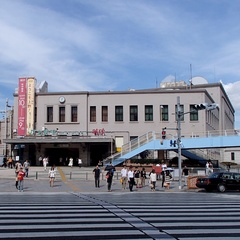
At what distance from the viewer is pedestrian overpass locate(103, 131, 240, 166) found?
44188mm

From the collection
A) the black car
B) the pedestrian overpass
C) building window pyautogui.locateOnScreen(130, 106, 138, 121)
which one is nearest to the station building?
building window pyautogui.locateOnScreen(130, 106, 138, 121)

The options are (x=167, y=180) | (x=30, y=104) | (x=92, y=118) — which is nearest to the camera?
(x=167, y=180)

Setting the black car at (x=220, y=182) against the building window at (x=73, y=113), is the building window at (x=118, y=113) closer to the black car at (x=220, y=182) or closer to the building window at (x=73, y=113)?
the building window at (x=73, y=113)

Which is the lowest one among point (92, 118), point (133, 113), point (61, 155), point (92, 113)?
point (61, 155)

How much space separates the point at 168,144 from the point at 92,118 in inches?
601

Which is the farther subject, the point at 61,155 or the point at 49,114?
the point at 49,114

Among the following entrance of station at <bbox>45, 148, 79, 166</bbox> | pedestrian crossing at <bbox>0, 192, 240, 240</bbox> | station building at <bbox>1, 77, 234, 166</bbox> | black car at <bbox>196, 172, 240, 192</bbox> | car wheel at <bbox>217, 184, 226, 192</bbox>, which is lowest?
→ pedestrian crossing at <bbox>0, 192, 240, 240</bbox>

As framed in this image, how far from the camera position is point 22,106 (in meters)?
56.9

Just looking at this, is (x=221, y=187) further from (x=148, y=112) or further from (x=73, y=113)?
(x=73, y=113)

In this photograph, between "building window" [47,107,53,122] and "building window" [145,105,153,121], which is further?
"building window" [47,107,53,122]

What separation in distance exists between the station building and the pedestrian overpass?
704 cm

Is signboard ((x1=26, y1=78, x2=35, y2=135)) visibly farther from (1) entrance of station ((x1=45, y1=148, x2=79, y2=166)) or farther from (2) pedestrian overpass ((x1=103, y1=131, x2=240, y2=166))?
(2) pedestrian overpass ((x1=103, y1=131, x2=240, y2=166))

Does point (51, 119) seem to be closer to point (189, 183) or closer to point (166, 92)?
point (166, 92)

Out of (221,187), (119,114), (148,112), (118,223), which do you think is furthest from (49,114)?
(118,223)
